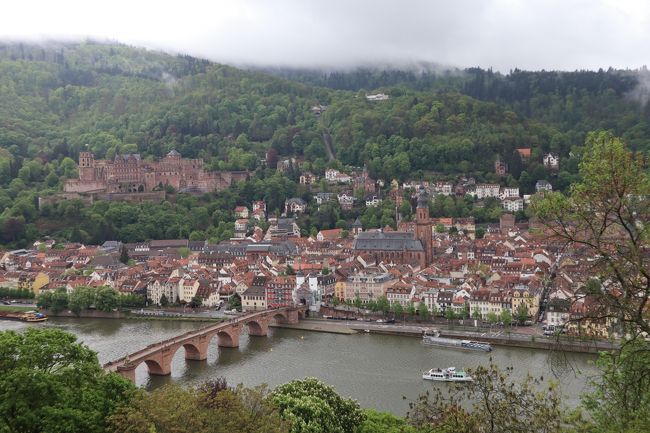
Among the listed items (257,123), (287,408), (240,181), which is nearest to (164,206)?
(240,181)

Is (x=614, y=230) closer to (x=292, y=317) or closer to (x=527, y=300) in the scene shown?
(x=527, y=300)

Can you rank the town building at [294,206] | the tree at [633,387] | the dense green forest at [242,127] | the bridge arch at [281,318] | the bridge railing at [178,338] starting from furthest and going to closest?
the town building at [294,206] < the dense green forest at [242,127] < the bridge arch at [281,318] < the bridge railing at [178,338] < the tree at [633,387]

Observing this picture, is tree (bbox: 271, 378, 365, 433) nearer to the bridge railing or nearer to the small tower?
the bridge railing

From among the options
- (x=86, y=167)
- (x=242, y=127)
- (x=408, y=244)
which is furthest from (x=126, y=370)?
(x=242, y=127)

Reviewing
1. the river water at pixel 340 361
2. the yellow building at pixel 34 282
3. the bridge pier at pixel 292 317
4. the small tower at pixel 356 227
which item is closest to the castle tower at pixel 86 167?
the yellow building at pixel 34 282

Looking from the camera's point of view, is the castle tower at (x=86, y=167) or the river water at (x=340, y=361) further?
the castle tower at (x=86, y=167)

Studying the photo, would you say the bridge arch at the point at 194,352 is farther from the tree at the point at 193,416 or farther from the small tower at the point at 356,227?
the small tower at the point at 356,227

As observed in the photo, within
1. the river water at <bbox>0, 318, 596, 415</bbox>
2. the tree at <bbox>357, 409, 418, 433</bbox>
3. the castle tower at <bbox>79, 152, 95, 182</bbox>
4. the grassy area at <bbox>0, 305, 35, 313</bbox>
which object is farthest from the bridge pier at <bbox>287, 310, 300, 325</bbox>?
the castle tower at <bbox>79, 152, 95, 182</bbox>
